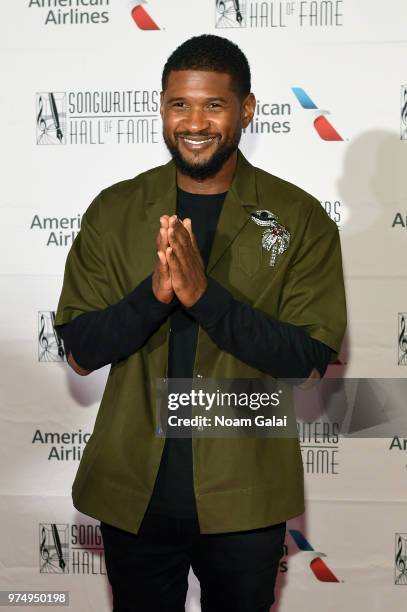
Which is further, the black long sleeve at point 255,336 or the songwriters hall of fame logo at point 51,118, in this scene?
the songwriters hall of fame logo at point 51,118

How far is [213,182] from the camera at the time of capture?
162 cm

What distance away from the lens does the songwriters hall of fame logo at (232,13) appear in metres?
2.19

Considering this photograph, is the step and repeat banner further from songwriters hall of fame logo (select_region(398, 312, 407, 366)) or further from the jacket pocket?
the jacket pocket

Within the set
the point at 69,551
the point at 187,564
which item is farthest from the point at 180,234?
the point at 69,551

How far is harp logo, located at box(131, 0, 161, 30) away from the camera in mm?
2217

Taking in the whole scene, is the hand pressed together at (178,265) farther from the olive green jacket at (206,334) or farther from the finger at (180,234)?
the olive green jacket at (206,334)

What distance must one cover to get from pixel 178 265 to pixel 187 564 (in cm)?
63

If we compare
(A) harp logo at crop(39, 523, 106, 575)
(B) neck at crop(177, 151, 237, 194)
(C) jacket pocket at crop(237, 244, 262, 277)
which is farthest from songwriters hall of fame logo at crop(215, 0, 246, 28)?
(A) harp logo at crop(39, 523, 106, 575)

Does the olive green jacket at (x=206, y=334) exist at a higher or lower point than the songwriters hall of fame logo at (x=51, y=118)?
lower

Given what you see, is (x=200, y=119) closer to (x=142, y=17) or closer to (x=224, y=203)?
(x=224, y=203)

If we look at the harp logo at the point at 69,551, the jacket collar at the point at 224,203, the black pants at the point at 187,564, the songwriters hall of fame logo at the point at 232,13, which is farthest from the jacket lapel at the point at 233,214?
the harp logo at the point at 69,551

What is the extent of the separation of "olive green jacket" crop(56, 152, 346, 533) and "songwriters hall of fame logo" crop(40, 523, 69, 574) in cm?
81

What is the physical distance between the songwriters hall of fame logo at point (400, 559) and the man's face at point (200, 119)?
4.23 feet

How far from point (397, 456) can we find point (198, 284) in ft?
3.69
